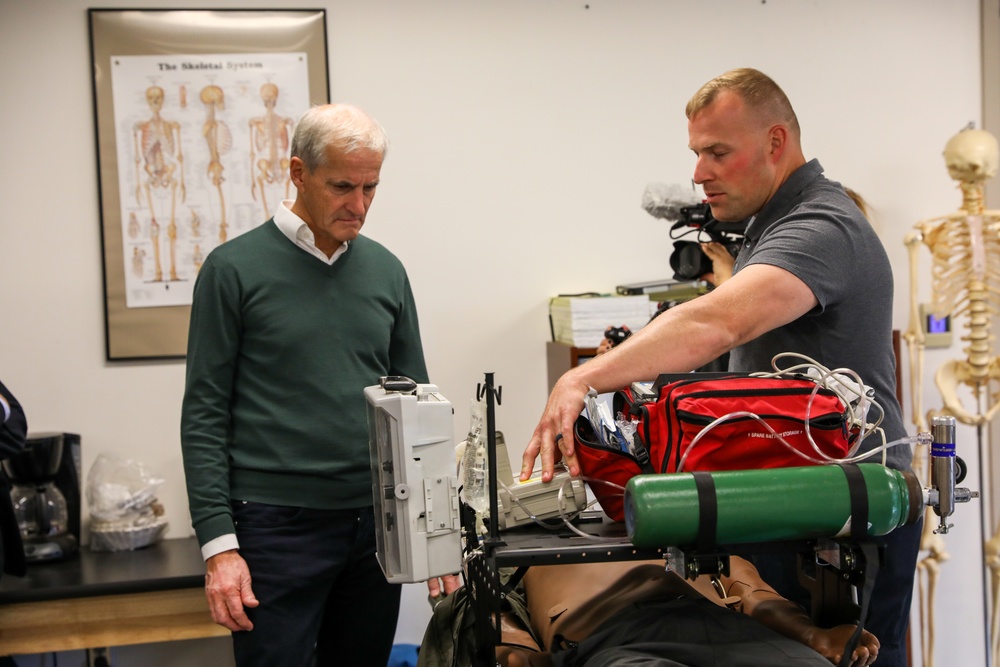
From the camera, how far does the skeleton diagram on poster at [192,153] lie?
118 inches

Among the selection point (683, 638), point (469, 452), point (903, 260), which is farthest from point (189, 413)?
point (903, 260)

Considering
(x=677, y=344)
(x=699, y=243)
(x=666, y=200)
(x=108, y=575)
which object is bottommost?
(x=108, y=575)

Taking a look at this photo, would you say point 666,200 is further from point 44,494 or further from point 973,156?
point 44,494

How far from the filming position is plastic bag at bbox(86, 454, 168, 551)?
286cm

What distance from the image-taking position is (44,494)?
2768 millimetres

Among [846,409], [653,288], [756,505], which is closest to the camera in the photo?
[756,505]

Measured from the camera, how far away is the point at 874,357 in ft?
5.52

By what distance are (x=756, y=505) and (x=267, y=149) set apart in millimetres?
2298

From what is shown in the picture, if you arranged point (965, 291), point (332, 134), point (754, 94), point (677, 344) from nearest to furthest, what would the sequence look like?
point (677, 344) → point (754, 94) → point (332, 134) → point (965, 291)

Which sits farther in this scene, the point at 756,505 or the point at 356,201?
the point at 356,201

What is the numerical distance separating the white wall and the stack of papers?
0.28 metres

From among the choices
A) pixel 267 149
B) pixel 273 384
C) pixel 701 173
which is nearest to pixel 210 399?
pixel 273 384

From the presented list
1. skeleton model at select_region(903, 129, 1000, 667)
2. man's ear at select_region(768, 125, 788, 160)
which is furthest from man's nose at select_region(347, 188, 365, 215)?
skeleton model at select_region(903, 129, 1000, 667)

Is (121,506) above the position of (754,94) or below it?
below
